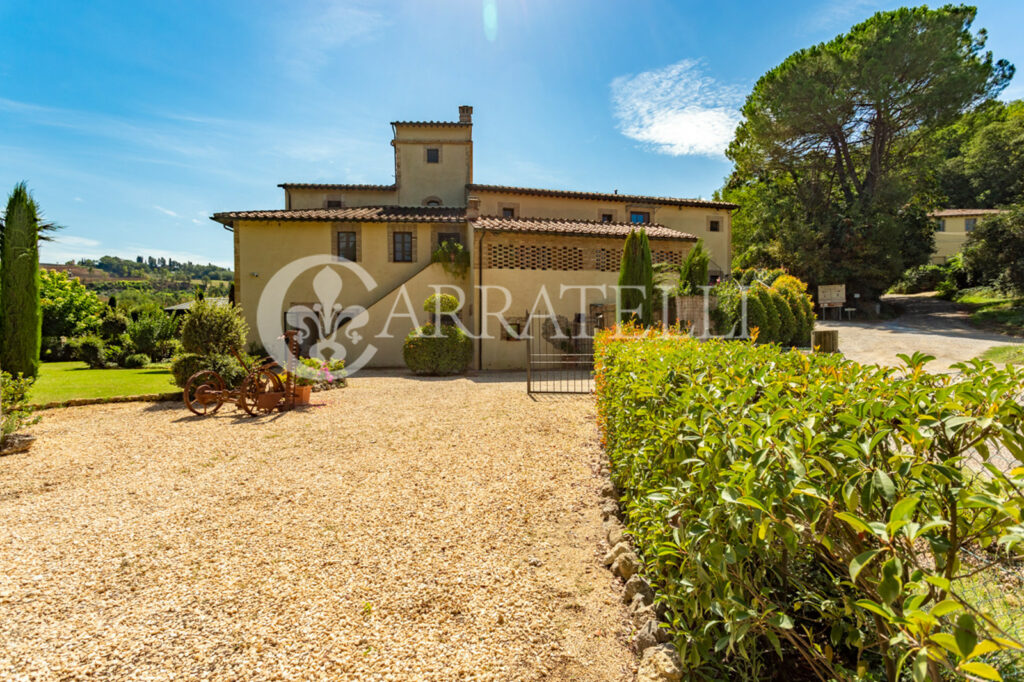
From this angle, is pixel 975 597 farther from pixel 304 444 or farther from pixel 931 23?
pixel 931 23

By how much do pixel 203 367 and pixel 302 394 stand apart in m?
2.37

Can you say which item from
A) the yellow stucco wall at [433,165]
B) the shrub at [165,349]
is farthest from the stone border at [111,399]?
the yellow stucco wall at [433,165]

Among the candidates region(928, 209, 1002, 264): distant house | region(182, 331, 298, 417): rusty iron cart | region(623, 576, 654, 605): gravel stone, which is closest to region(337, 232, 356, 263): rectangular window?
region(182, 331, 298, 417): rusty iron cart

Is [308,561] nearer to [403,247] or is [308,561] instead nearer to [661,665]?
[661,665]

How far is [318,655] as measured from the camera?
2.56 m

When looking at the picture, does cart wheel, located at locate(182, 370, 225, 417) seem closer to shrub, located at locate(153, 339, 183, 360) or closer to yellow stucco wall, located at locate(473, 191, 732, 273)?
shrub, located at locate(153, 339, 183, 360)

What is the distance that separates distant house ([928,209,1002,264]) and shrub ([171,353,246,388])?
164 ft

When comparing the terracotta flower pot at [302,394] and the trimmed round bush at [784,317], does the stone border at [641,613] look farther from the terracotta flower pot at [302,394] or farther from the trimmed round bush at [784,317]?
the trimmed round bush at [784,317]

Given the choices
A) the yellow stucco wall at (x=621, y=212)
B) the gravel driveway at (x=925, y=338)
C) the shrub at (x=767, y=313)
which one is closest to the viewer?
the gravel driveway at (x=925, y=338)

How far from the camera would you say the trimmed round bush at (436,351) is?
569 inches

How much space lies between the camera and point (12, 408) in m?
6.98

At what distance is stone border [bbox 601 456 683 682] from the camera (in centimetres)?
226

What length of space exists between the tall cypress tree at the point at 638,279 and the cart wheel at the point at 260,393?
29.4 feet

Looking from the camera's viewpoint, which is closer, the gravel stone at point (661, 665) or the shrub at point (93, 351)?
the gravel stone at point (661, 665)
